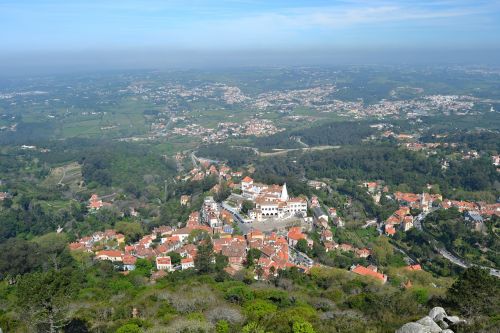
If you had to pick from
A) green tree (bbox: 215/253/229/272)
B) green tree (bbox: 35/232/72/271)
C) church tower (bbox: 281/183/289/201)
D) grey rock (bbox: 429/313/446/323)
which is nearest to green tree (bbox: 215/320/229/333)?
grey rock (bbox: 429/313/446/323)

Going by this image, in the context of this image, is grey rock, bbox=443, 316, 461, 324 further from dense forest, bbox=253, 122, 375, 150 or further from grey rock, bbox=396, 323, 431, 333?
dense forest, bbox=253, 122, 375, 150

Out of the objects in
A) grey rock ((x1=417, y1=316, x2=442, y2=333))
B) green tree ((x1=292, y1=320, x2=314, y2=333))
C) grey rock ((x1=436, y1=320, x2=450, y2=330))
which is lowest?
green tree ((x1=292, y1=320, x2=314, y2=333))

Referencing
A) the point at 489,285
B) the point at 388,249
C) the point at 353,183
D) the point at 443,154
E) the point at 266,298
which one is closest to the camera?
the point at 489,285

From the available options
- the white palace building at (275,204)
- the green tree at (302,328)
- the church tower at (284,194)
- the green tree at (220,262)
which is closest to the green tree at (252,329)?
the green tree at (302,328)

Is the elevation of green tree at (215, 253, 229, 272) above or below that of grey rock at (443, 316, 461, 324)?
below

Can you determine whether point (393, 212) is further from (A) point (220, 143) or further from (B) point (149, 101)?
(B) point (149, 101)

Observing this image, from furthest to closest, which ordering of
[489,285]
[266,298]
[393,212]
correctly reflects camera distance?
[393,212] → [266,298] → [489,285]

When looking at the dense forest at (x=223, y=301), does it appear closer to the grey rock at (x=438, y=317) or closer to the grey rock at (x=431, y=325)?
the grey rock at (x=431, y=325)

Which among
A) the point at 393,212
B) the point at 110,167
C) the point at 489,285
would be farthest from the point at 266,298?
the point at 110,167
